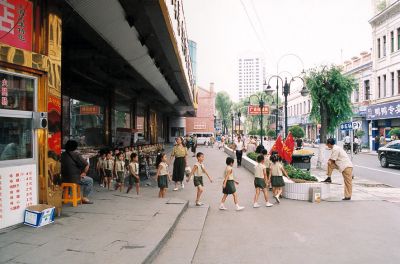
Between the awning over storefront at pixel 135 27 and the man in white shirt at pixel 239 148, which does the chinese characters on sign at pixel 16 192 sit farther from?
the man in white shirt at pixel 239 148

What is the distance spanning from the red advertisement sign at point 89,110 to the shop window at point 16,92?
35.8 feet

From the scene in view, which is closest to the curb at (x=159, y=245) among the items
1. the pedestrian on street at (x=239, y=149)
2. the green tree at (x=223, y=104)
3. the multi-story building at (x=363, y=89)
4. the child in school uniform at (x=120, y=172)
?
the child in school uniform at (x=120, y=172)

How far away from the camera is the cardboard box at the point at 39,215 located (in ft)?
20.2

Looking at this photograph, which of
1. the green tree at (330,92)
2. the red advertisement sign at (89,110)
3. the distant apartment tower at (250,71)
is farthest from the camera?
the distant apartment tower at (250,71)

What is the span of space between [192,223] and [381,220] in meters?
4.13

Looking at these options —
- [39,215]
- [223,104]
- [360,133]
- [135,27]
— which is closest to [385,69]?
[360,133]

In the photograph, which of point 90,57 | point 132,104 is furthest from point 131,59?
point 132,104

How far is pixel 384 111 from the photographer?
1254 inches

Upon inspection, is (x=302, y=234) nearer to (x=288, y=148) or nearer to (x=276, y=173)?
(x=276, y=173)

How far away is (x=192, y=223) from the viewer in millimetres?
7477

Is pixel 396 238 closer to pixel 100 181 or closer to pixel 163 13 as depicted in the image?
pixel 163 13

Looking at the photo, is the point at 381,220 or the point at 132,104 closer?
the point at 381,220

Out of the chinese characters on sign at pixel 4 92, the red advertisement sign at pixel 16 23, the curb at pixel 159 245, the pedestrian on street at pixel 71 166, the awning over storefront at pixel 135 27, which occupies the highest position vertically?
the awning over storefront at pixel 135 27

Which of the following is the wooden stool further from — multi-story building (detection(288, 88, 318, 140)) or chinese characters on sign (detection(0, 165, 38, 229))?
multi-story building (detection(288, 88, 318, 140))
